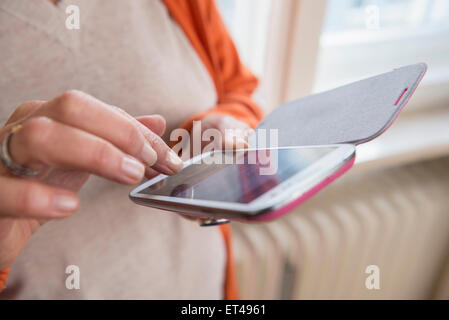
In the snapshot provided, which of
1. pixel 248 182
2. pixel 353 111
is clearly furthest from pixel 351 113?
pixel 248 182

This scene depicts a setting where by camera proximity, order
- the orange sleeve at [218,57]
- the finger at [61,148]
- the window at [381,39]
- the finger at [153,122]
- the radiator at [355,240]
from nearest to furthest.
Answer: the finger at [61,148]
the finger at [153,122]
the orange sleeve at [218,57]
the radiator at [355,240]
the window at [381,39]

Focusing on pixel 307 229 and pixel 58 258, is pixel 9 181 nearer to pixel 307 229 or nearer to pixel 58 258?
pixel 58 258

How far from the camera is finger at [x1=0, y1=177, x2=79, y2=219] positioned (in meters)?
0.22

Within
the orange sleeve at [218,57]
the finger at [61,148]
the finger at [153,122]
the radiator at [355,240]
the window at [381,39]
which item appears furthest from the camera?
the window at [381,39]

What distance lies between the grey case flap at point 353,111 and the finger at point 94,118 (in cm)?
18

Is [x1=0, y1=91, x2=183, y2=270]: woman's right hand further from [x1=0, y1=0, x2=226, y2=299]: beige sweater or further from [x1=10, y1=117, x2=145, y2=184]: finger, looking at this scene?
[x1=0, y1=0, x2=226, y2=299]: beige sweater

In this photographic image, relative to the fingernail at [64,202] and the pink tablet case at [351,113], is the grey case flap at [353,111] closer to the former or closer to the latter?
the pink tablet case at [351,113]

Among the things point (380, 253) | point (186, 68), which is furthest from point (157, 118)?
point (380, 253)

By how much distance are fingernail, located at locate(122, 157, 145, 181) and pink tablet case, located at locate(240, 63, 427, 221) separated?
4.4 inches

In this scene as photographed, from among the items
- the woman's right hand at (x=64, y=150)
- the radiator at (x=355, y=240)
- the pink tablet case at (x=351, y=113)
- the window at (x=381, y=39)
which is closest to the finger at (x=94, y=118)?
the woman's right hand at (x=64, y=150)

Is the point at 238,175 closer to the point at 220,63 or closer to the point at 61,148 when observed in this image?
the point at 61,148

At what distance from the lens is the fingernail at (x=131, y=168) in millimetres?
230

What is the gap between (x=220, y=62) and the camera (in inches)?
21.9

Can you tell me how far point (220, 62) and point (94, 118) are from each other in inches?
14.3
